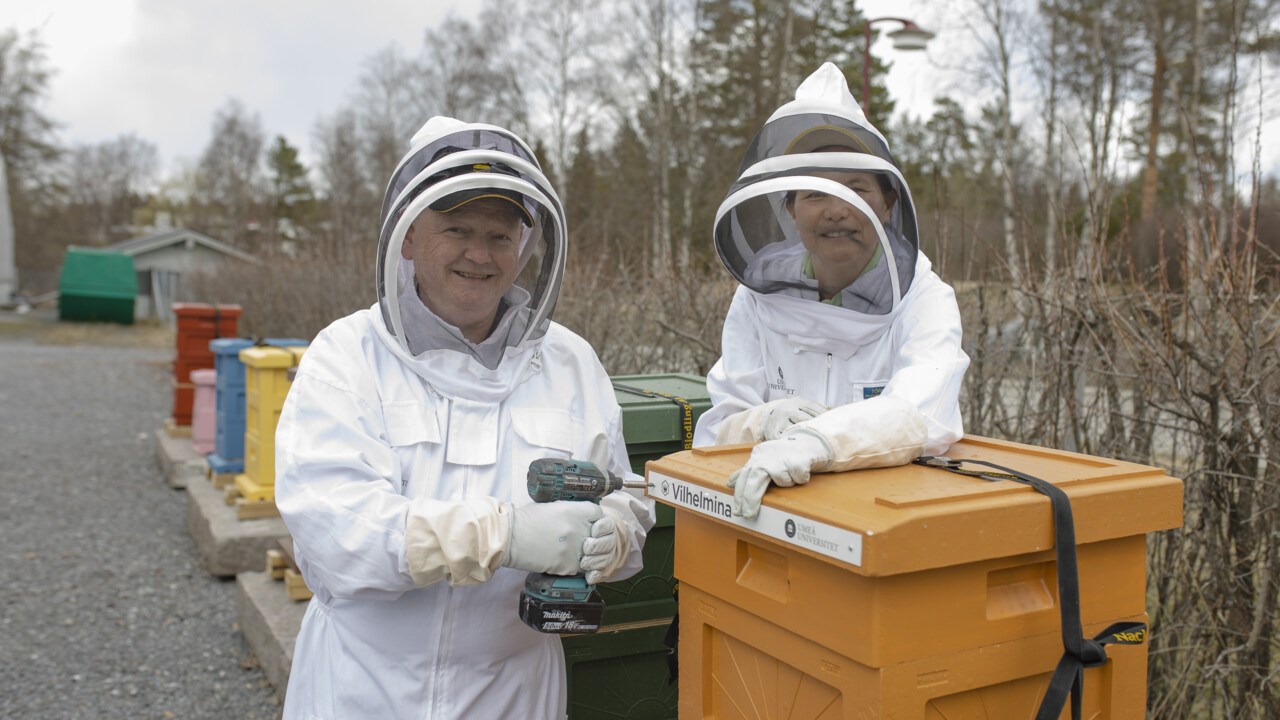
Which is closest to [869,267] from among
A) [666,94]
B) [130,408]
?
[130,408]

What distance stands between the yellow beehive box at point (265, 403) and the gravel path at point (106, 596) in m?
0.61

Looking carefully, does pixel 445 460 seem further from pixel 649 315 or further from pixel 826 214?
pixel 649 315

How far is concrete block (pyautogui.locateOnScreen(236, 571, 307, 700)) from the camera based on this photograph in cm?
380

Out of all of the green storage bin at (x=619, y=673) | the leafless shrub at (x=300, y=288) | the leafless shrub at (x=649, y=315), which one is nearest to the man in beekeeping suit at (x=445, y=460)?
the green storage bin at (x=619, y=673)

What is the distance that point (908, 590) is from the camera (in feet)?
4.27

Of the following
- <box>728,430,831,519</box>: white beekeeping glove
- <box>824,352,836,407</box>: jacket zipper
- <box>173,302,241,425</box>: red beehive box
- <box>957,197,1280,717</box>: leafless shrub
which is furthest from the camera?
<box>173,302,241,425</box>: red beehive box

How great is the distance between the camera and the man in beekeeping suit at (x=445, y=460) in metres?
1.80

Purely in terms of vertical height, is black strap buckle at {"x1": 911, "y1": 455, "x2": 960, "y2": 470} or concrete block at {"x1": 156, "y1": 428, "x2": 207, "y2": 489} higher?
black strap buckle at {"x1": 911, "y1": 455, "x2": 960, "y2": 470}

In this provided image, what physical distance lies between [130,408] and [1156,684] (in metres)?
12.3

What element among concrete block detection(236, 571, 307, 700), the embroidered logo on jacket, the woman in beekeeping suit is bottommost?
concrete block detection(236, 571, 307, 700)

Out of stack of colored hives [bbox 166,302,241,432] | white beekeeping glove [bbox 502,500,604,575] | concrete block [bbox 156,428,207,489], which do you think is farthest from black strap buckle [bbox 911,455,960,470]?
stack of colored hives [bbox 166,302,241,432]

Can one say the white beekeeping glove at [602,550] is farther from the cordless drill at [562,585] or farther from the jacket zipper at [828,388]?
the jacket zipper at [828,388]

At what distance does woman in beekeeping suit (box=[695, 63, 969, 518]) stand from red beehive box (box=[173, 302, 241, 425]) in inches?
291

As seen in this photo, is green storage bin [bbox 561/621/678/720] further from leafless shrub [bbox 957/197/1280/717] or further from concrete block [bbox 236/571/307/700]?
leafless shrub [bbox 957/197/1280/717]
